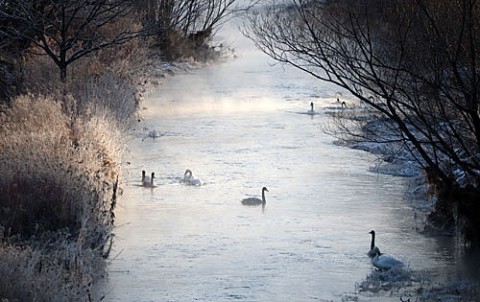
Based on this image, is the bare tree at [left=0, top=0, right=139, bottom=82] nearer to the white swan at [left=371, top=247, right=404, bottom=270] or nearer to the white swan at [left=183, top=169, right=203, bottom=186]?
the white swan at [left=183, top=169, right=203, bottom=186]

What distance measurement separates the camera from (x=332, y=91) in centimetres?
2584

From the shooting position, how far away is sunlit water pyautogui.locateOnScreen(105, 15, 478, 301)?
10.1 m

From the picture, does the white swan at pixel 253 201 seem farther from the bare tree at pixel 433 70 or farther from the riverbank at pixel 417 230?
the bare tree at pixel 433 70

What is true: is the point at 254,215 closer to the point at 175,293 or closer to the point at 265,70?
the point at 175,293

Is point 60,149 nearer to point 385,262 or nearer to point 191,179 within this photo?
point 191,179

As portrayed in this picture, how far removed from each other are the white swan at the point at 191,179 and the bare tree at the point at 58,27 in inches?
115

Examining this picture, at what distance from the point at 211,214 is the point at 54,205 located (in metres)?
2.91

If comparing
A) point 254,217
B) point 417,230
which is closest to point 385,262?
point 417,230

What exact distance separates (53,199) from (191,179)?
438cm

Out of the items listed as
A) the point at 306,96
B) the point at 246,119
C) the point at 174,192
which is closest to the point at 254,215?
the point at 174,192

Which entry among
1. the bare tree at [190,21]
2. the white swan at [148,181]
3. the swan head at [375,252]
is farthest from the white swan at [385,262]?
the bare tree at [190,21]

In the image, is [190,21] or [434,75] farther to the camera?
[190,21]

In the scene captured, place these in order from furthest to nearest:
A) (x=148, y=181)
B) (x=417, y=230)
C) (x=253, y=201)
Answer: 1. (x=148, y=181)
2. (x=253, y=201)
3. (x=417, y=230)

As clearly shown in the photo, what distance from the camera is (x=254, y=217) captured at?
12.9 m
